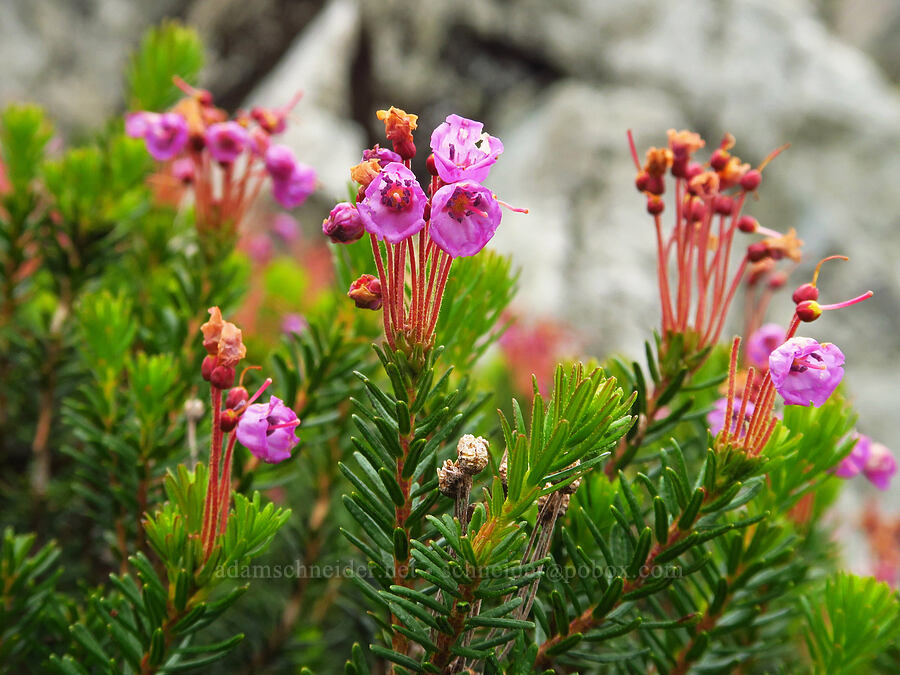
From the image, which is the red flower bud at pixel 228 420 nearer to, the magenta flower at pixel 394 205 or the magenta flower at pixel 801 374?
the magenta flower at pixel 394 205

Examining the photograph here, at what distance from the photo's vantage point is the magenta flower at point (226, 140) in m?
0.96

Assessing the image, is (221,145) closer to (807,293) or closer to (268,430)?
(268,430)

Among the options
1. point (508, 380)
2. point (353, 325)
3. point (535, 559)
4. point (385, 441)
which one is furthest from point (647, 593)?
point (508, 380)

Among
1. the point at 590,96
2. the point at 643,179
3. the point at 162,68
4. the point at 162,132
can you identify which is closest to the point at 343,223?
the point at 643,179

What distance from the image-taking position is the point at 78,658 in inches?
28.6

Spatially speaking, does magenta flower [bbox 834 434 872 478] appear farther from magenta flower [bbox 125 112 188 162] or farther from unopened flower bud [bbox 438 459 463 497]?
magenta flower [bbox 125 112 188 162]

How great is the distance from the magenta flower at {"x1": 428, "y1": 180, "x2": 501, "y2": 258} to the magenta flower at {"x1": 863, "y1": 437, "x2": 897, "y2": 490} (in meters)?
0.69

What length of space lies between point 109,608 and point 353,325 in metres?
0.43

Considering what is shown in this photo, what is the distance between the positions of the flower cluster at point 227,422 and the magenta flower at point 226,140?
0.46m

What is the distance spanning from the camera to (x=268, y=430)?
604mm

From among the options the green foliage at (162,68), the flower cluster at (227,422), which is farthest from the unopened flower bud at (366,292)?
the green foliage at (162,68)

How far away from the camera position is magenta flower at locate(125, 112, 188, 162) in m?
1.01

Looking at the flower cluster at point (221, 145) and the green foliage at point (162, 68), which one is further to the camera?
the green foliage at point (162, 68)

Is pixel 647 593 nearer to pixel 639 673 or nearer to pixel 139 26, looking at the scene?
pixel 639 673
